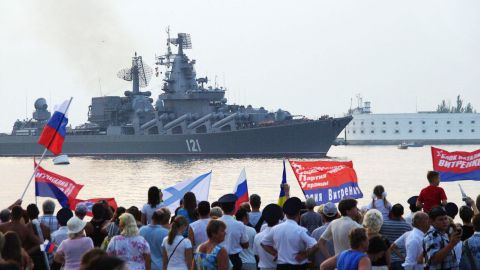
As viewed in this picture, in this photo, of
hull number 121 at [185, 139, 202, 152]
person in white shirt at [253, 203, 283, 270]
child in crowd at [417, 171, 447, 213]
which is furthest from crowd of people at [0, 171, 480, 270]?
hull number 121 at [185, 139, 202, 152]

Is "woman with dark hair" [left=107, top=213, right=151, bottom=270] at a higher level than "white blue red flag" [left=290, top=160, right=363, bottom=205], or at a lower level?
lower

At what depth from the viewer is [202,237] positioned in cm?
915

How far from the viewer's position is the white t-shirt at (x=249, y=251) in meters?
9.42

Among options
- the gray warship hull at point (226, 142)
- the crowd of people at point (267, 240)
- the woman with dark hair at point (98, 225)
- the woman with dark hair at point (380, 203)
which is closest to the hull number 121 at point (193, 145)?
the gray warship hull at point (226, 142)

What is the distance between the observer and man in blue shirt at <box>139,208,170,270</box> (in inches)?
350

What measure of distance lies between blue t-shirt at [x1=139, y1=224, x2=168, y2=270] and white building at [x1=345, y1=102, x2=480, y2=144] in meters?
150

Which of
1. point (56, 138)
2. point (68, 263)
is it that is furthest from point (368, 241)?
point (56, 138)

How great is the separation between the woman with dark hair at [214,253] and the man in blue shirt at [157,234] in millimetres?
1105

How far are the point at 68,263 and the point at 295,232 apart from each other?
2.07 metres

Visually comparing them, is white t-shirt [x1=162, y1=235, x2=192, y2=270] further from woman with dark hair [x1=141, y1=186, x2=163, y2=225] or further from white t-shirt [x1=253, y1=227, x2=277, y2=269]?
woman with dark hair [x1=141, y1=186, x2=163, y2=225]

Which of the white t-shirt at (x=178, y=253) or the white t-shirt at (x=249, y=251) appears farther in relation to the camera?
the white t-shirt at (x=249, y=251)

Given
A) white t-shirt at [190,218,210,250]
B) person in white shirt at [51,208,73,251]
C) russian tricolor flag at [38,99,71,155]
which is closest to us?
white t-shirt at [190,218,210,250]

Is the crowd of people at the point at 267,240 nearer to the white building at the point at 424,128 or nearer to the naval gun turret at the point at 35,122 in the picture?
the naval gun turret at the point at 35,122

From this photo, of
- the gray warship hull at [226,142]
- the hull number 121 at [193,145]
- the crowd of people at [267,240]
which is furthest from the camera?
the hull number 121 at [193,145]
